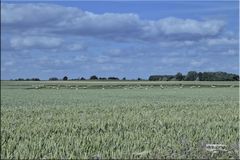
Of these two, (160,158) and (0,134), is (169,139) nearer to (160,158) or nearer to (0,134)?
(160,158)

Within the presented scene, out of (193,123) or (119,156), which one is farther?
(193,123)

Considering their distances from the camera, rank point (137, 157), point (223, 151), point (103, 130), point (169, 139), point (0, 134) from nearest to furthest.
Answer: point (137, 157) < point (223, 151) < point (169, 139) < point (0, 134) < point (103, 130)

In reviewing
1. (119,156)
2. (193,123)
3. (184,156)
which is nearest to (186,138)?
(184,156)

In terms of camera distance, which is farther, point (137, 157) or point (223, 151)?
point (223, 151)

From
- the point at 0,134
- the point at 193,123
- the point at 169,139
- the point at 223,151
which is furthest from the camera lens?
the point at 193,123

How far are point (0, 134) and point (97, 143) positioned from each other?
2955mm

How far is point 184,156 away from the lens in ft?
28.8

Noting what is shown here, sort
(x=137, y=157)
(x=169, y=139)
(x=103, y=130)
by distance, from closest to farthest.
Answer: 1. (x=137, y=157)
2. (x=169, y=139)
3. (x=103, y=130)

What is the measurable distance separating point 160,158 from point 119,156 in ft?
2.42

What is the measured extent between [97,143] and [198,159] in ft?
6.74

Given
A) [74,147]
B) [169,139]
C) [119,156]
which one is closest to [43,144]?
[74,147]

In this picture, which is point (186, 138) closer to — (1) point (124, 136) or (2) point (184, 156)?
(1) point (124, 136)

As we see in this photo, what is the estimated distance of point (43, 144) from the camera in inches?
372

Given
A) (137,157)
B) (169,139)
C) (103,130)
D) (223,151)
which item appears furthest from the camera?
(103,130)
